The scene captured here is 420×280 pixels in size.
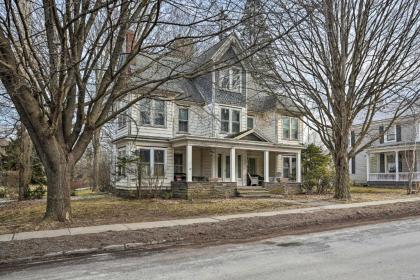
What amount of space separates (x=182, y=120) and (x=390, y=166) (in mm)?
24159

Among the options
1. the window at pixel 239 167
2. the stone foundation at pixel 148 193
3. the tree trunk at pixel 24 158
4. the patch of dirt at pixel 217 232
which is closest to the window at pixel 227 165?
the window at pixel 239 167

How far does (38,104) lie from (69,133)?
1.46 meters

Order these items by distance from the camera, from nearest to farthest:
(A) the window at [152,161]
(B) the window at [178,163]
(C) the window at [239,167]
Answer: (A) the window at [152,161] → (B) the window at [178,163] → (C) the window at [239,167]

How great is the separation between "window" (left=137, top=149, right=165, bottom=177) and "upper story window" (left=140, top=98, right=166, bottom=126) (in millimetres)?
1613

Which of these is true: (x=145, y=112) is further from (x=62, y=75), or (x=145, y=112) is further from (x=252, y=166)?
(x=62, y=75)

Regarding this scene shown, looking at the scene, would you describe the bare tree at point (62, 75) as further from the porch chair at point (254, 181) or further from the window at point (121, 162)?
the porch chair at point (254, 181)

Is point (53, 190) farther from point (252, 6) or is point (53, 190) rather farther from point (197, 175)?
point (197, 175)

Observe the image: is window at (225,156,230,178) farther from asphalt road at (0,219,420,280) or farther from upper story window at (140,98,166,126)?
asphalt road at (0,219,420,280)

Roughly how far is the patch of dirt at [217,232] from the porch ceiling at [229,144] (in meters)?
9.26

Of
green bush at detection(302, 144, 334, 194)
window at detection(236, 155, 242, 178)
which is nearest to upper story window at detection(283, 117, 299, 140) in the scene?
green bush at detection(302, 144, 334, 194)

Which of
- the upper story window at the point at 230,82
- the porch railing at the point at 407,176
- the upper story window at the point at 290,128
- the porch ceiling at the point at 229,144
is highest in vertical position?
the upper story window at the point at 230,82

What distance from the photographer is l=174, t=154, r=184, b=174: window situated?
78.2 feet

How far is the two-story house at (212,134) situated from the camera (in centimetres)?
2194

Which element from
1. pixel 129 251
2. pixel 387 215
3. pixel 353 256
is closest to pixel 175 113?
pixel 387 215
